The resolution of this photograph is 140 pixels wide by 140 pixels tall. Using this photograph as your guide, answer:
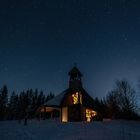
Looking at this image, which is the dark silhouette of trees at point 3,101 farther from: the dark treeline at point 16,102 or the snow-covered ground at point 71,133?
the snow-covered ground at point 71,133

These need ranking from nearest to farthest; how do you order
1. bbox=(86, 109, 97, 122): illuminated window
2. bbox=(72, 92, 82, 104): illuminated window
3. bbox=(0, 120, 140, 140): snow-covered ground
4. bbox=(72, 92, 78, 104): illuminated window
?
bbox=(0, 120, 140, 140): snow-covered ground → bbox=(72, 92, 82, 104): illuminated window → bbox=(72, 92, 78, 104): illuminated window → bbox=(86, 109, 97, 122): illuminated window

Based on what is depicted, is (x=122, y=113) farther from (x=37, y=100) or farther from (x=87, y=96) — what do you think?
(x=37, y=100)

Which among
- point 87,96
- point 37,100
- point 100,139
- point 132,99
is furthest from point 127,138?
point 37,100

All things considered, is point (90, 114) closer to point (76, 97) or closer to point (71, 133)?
point (76, 97)

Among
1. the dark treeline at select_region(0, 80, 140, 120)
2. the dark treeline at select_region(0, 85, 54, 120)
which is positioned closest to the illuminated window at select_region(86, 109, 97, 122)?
the dark treeline at select_region(0, 80, 140, 120)

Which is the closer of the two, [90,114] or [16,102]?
[90,114]

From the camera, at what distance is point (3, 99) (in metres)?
68.6

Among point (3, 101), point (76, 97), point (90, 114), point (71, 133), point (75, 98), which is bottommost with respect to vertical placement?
point (71, 133)

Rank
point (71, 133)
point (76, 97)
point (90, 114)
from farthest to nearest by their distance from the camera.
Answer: point (90, 114) → point (76, 97) → point (71, 133)

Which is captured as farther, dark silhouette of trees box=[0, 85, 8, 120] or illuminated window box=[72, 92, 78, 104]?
dark silhouette of trees box=[0, 85, 8, 120]

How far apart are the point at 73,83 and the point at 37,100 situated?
159ft

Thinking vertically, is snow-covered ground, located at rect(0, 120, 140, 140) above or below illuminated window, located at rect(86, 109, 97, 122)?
below

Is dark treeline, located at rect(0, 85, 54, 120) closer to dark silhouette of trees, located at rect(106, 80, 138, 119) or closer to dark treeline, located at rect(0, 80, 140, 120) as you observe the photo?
dark treeline, located at rect(0, 80, 140, 120)

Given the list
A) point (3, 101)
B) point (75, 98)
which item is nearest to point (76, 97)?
point (75, 98)
